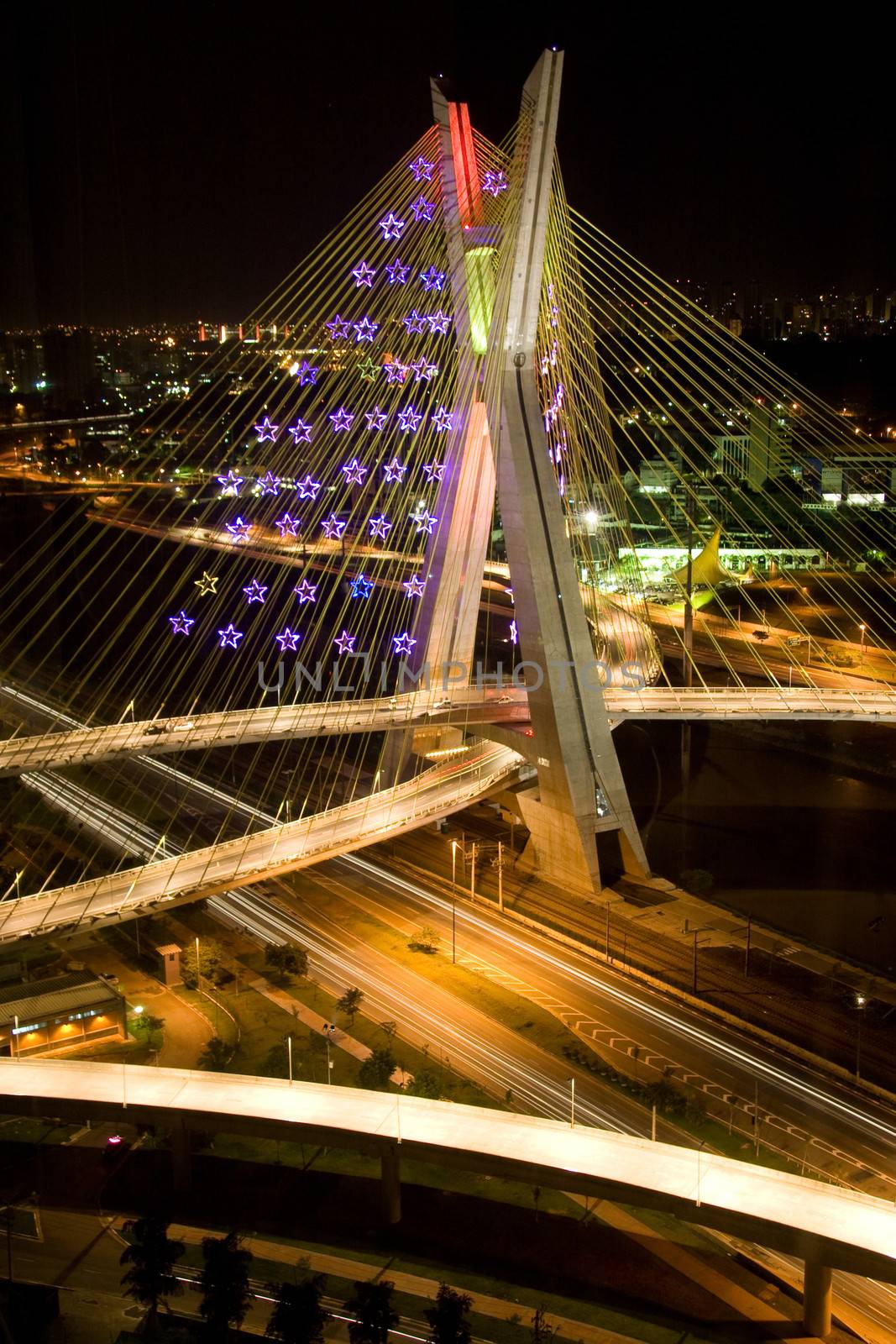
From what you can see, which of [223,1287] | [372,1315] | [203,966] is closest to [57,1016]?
[203,966]

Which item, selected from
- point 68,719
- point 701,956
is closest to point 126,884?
point 701,956

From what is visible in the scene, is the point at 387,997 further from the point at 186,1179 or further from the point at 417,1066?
the point at 186,1179

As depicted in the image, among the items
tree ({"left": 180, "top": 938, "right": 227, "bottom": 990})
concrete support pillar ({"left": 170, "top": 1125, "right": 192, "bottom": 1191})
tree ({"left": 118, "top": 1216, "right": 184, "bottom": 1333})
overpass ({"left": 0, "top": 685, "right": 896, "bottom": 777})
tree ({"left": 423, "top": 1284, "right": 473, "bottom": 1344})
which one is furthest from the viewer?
overpass ({"left": 0, "top": 685, "right": 896, "bottom": 777})

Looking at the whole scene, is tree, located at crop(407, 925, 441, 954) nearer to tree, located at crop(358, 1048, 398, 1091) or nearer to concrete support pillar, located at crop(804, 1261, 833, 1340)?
tree, located at crop(358, 1048, 398, 1091)

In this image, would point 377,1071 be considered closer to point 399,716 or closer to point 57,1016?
point 57,1016

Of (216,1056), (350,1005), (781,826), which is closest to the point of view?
(216,1056)

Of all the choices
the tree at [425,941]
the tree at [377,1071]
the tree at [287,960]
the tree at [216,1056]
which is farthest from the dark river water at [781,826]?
the tree at [216,1056]

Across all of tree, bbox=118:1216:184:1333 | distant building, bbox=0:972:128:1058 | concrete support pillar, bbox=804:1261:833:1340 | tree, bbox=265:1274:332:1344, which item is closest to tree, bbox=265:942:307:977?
distant building, bbox=0:972:128:1058
